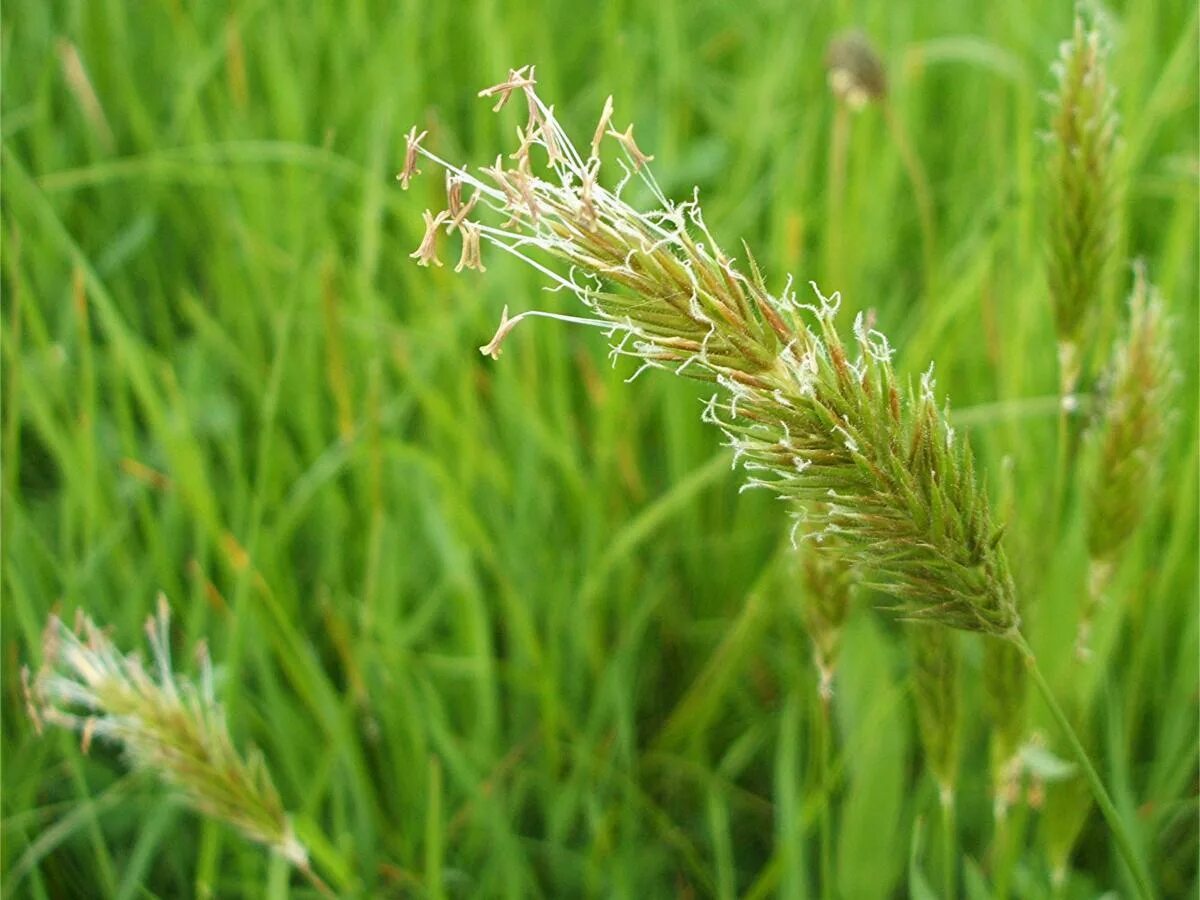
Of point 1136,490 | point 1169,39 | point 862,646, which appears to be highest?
point 1169,39

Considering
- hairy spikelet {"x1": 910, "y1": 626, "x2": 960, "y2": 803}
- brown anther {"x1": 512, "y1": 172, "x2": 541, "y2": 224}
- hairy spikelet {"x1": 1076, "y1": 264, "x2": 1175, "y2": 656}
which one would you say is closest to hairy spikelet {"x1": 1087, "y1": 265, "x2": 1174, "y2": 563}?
hairy spikelet {"x1": 1076, "y1": 264, "x2": 1175, "y2": 656}

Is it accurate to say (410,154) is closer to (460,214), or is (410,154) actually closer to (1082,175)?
(460,214)

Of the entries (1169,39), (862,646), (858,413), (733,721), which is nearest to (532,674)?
(733,721)

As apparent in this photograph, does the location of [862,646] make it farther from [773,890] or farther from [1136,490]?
[1136,490]

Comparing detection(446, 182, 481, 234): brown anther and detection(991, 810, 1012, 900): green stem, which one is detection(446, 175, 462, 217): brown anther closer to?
detection(446, 182, 481, 234): brown anther

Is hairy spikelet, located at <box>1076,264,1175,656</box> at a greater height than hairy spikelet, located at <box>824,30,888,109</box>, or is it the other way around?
hairy spikelet, located at <box>824,30,888,109</box>

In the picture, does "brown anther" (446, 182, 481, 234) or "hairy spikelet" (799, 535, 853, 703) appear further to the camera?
"hairy spikelet" (799, 535, 853, 703)
